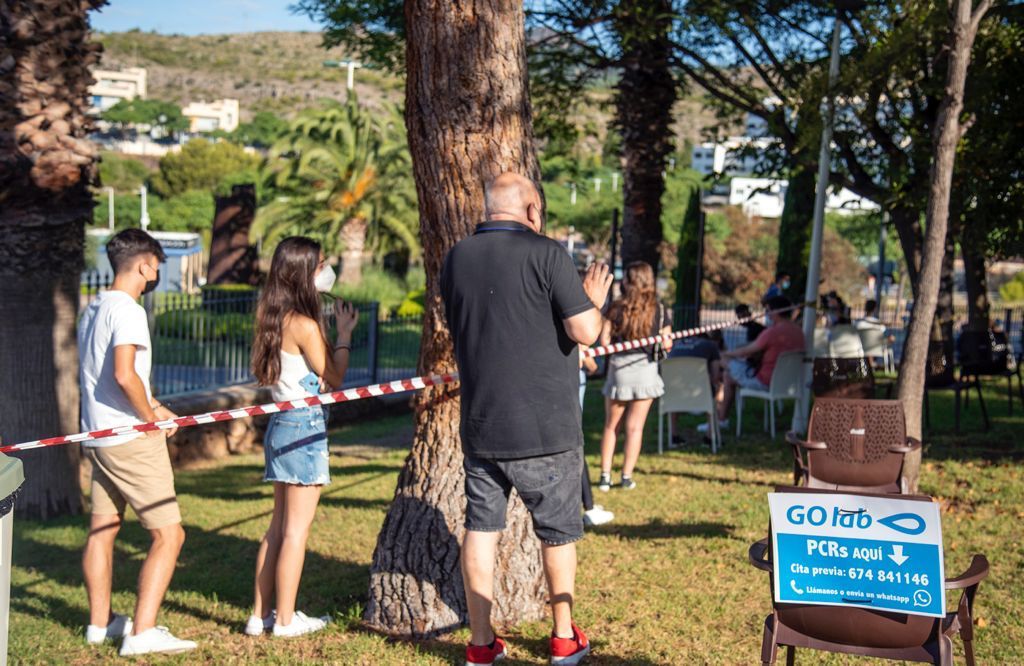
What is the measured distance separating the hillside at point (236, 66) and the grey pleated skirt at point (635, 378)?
389 ft

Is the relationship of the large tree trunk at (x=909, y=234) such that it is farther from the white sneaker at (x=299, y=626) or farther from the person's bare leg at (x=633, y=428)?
the white sneaker at (x=299, y=626)

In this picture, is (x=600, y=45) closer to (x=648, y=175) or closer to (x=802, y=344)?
(x=648, y=175)

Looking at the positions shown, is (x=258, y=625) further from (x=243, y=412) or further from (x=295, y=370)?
(x=295, y=370)

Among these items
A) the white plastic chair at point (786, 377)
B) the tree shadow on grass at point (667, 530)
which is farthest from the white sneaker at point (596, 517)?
the white plastic chair at point (786, 377)

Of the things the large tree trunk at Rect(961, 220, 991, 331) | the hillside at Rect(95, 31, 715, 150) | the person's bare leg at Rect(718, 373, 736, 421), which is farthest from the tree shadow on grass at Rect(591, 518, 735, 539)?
the hillside at Rect(95, 31, 715, 150)

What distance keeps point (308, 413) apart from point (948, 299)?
14667mm

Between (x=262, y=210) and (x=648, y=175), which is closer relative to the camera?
(x=648, y=175)

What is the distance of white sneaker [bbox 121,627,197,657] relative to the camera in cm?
470

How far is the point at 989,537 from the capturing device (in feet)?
21.5

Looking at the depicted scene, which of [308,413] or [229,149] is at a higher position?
[229,149]

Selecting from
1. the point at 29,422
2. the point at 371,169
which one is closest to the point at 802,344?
the point at 29,422

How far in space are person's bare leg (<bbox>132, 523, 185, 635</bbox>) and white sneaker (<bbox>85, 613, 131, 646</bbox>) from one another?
0.13m

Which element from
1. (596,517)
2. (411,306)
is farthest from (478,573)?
(411,306)

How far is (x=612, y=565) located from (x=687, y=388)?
12.6 feet
